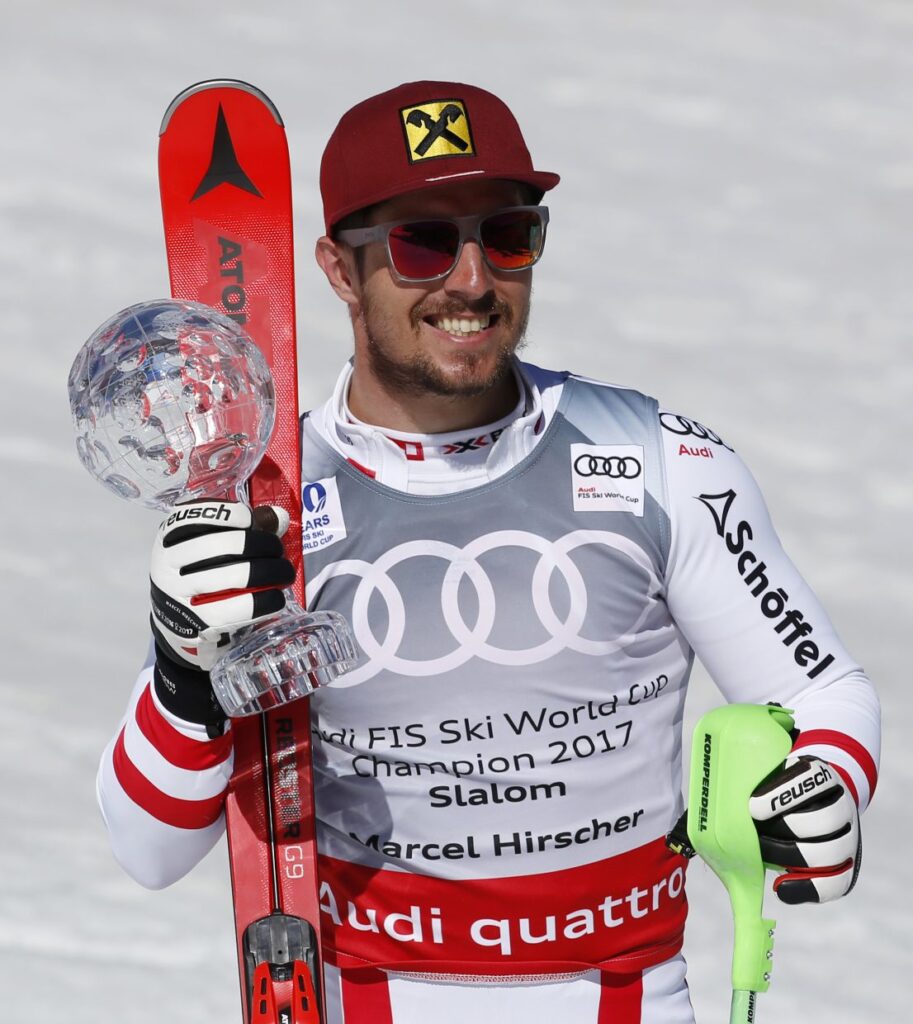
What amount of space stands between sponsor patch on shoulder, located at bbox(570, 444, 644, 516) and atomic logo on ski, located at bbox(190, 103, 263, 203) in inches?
30.4

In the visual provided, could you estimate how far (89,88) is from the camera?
23.7ft

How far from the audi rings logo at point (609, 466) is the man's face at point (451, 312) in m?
0.18

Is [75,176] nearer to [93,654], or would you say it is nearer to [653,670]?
[93,654]

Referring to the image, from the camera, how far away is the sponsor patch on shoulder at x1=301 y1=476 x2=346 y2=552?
3102mm

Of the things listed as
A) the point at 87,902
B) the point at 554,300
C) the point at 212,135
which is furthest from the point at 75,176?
the point at 212,135

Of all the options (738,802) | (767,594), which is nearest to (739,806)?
(738,802)

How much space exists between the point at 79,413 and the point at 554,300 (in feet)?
13.0

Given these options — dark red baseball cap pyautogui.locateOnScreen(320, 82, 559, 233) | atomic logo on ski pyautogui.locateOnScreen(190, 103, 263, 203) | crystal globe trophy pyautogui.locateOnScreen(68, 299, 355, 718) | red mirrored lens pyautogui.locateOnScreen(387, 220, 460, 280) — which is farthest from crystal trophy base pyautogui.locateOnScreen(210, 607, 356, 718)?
atomic logo on ski pyautogui.locateOnScreen(190, 103, 263, 203)

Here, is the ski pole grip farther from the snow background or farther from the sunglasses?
the snow background

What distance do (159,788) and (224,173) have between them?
109cm

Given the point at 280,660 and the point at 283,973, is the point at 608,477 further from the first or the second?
the point at 283,973

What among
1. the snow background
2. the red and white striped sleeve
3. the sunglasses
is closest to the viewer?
the red and white striped sleeve

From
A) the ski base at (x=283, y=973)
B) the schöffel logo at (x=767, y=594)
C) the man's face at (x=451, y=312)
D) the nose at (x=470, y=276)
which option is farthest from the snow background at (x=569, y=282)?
the nose at (x=470, y=276)

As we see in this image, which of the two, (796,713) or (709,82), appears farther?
(709,82)
